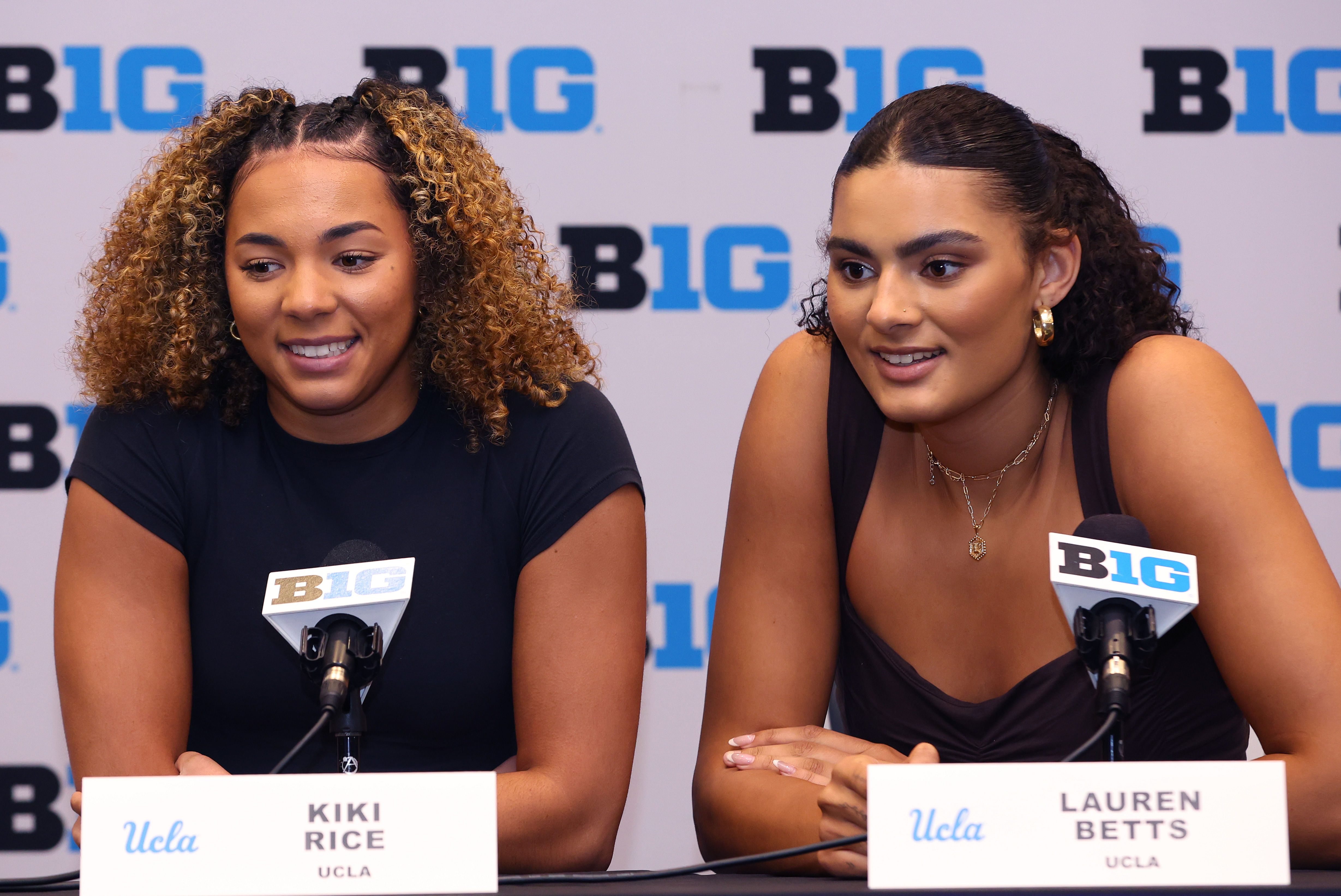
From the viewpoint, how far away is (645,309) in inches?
106

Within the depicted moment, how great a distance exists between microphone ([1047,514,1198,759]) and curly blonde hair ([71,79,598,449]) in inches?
34.2

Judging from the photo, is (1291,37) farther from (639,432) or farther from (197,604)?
(197,604)

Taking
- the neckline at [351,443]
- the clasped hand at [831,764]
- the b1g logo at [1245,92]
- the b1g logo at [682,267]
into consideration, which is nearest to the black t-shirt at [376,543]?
the neckline at [351,443]

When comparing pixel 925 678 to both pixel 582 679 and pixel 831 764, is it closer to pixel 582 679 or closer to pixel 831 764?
pixel 831 764

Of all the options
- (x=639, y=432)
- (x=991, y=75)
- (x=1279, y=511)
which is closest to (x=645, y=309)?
(x=639, y=432)

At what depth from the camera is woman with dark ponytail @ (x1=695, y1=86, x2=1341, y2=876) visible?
1504mm

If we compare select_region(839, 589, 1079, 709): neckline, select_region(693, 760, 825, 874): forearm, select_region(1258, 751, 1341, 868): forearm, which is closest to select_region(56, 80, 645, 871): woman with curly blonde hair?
select_region(693, 760, 825, 874): forearm

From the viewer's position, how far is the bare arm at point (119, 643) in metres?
1.61

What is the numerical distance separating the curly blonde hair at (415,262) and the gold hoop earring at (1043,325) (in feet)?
2.12

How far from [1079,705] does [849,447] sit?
1.54ft

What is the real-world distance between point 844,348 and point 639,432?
1002 mm

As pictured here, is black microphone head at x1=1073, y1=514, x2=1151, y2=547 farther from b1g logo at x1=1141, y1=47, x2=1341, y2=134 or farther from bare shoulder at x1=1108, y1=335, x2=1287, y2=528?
b1g logo at x1=1141, y1=47, x2=1341, y2=134

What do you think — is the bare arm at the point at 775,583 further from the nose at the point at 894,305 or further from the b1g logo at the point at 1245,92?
the b1g logo at the point at 1245,92

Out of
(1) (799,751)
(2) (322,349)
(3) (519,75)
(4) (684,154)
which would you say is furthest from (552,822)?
(3) (519,75)
